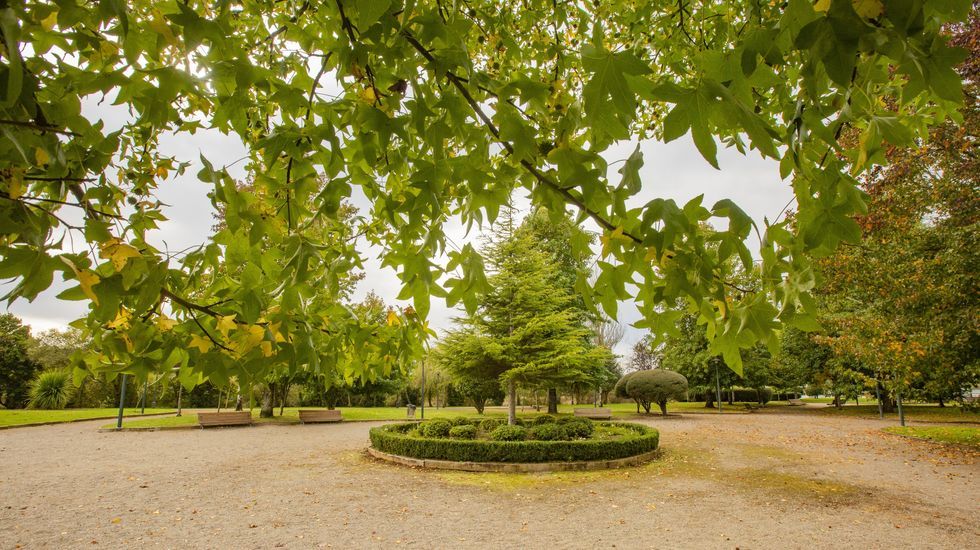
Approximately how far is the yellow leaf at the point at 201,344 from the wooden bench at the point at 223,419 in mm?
17939

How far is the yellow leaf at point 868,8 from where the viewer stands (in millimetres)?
989

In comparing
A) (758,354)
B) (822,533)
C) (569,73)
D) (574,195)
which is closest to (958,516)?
(822,533)

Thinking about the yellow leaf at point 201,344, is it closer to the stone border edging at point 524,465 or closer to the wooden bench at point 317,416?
the stone border edging at point 524,465

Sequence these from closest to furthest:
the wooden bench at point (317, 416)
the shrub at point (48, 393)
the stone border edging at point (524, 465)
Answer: the stone border edging at point (524, 465) < the wooden bench at point (317, 416) < the shrub at point (48, 393)

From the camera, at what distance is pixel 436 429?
12.3 metres

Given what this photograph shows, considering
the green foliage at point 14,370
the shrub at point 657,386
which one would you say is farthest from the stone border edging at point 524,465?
the green foliage at point 14,370

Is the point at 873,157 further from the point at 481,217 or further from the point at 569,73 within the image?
the point at 569,73

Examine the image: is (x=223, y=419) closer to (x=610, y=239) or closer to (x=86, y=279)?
(x=86, y=279)

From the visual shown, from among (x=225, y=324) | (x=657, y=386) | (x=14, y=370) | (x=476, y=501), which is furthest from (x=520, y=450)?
(x=14, y=370)

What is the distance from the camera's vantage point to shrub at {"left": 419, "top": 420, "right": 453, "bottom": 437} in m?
12.2

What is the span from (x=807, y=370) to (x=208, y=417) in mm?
28098

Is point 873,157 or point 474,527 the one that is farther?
point 474,527

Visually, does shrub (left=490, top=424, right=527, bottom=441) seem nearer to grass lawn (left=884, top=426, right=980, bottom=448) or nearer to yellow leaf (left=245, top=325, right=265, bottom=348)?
yellow leaf (left=245, top=325, right=265, bottom=348)

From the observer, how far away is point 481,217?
2092 mm
